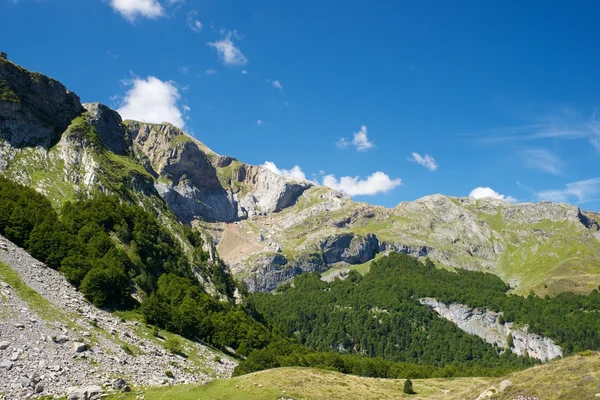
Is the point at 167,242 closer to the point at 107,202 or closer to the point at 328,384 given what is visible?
the point at 107,202

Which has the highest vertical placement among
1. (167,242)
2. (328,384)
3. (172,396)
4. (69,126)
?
(69,126)

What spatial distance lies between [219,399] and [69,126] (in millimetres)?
139343

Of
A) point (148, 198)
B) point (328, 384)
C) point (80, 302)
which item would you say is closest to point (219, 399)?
point (328, 384)

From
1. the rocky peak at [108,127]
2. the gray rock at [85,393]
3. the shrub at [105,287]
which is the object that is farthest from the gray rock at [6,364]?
the rocky peak at [108,127]

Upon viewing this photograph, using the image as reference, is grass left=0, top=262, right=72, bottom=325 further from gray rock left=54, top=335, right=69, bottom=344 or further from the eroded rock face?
the eroded rock face

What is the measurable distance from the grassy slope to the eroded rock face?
114m

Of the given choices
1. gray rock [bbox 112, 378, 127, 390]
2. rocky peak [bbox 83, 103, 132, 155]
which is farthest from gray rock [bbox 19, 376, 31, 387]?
rocky peak [bbox 83, 103, 132, 155]

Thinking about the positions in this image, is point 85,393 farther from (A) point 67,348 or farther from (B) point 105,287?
(B) point 105,287

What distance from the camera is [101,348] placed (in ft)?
189

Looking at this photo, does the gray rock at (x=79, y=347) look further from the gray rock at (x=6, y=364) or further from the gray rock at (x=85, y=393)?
the gray rock at (x=85, y=393)

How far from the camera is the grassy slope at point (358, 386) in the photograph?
120 feet

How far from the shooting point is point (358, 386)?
62125 millimetres

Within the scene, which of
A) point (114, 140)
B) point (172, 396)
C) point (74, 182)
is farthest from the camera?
point (114, 140)

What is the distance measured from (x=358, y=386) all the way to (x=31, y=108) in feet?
461
